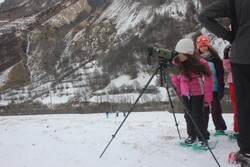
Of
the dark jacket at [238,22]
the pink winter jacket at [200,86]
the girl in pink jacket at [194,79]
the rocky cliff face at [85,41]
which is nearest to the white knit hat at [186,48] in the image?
the girl in pink jacket at [194,79]

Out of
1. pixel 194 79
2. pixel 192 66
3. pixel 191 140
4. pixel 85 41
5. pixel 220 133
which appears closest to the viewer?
pixel 192 66

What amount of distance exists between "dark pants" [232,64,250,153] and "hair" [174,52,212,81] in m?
1.31

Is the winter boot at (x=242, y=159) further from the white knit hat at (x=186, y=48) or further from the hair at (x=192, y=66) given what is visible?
the white knit hat at (x=186, y=48)

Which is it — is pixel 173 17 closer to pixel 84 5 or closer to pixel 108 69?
pixel 108 69

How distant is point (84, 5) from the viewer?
131000 millimetres

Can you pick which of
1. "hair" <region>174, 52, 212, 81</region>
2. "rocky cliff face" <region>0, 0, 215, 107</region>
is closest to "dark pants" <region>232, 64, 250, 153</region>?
"hair" <region>174, 52, 212, 81</region>

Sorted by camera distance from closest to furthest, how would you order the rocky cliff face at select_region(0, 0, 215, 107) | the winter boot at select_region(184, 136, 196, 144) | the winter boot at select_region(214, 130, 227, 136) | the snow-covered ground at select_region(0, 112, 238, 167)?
the snow-covered ground at select_region(0, 112, 238, 167) → the winter boot at select_region(184, 136, 196, 144) → the winter boot at select_region(214, 130, 227, 136) → the rocky cliff face at select_region(0, 0, 215, 107)

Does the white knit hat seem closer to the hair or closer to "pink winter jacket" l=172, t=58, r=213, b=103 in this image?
the hair

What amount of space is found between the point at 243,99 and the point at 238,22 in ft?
2.54

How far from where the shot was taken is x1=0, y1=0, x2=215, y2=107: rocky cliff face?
88.4 meters

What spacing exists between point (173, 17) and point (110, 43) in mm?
20130

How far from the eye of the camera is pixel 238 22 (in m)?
3.46

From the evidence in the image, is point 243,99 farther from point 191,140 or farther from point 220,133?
point 220,133

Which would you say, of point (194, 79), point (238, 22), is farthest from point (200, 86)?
point (238, 22)
